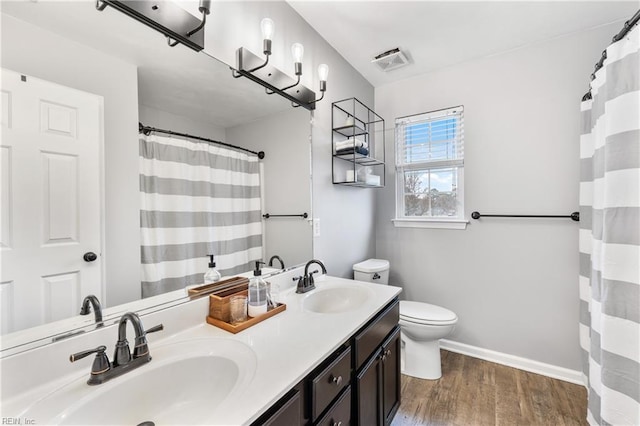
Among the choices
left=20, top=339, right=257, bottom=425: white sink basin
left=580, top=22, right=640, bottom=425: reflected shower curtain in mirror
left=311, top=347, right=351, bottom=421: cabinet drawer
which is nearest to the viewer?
left=20, top=339, right=257, bottom=425: white sink basin

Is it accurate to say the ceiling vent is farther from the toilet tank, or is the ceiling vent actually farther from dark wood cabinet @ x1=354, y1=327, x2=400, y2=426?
dark wood cabinet @ x1=354, y1=327, x2=400, y2=426

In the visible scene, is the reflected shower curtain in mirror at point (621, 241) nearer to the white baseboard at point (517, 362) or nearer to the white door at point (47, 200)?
the white baseboard at point (517, 362)

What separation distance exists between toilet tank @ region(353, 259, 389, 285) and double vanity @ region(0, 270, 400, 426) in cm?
92

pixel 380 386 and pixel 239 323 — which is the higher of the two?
pixel 239 323

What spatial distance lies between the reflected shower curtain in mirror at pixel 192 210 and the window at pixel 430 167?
162 centimetres

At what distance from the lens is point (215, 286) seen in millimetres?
1194

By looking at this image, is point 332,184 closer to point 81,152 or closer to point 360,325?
point 360,325

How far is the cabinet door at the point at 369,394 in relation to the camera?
1.12m

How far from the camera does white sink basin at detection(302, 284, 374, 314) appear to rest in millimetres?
1501

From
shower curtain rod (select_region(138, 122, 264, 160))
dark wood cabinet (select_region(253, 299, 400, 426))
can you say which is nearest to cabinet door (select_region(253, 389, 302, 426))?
dark wood cabinet (select_region(253, 299, 400, 426))

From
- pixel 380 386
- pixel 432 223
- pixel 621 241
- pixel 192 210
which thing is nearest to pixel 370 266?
pixel 432 223

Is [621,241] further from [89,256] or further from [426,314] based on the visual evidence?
[89,256]

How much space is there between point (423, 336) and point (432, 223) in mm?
946

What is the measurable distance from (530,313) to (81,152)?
2765 mm
